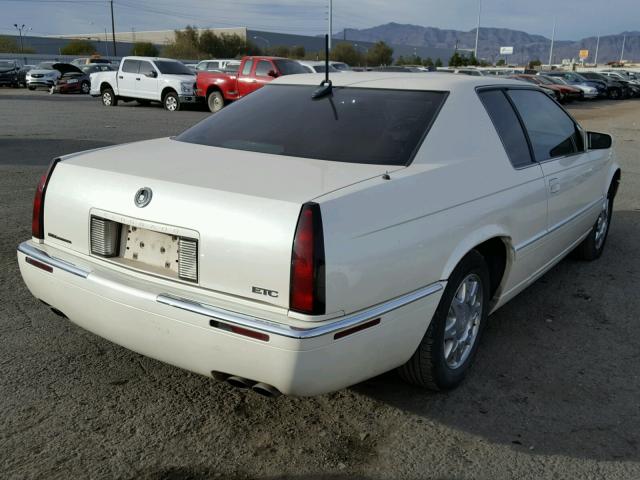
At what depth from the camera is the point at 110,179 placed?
2883 millimetres

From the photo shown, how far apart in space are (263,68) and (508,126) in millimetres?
16917

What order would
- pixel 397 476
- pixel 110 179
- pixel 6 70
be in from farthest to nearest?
pixel 6 70 → pixel 110 179 → pixel 397 476

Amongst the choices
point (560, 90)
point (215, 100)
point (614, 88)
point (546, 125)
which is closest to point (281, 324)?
point (546, 125)

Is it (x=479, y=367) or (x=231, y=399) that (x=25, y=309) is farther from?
(x=479, y=367)

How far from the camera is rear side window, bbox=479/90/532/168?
3631mm

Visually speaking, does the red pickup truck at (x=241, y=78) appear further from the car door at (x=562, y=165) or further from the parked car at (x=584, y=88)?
the parked car at (x=584, y=88)

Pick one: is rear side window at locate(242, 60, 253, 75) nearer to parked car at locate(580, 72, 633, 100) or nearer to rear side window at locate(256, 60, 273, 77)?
rear side window at locate(256, 60, 273, 77)

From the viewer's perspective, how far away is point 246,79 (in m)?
19.9

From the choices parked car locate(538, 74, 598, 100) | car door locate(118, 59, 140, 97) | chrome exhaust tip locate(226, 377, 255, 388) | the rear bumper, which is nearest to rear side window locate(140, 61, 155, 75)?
car door locate(118, 59, 140, 97)

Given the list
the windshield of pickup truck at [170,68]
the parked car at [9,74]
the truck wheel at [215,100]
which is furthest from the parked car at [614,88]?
the parked car at [9,74]

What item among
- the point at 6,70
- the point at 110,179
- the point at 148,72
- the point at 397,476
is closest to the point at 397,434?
the point at 397,476

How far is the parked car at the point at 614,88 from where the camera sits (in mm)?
37906

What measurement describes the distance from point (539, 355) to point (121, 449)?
7.80 feet

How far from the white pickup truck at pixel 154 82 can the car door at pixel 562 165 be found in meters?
17.4
